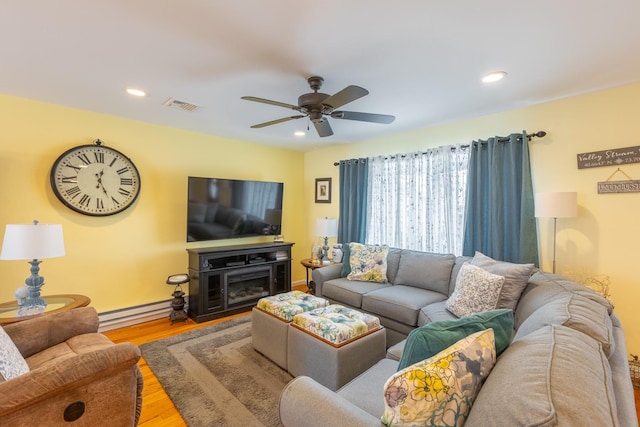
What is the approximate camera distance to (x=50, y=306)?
7.34 feet

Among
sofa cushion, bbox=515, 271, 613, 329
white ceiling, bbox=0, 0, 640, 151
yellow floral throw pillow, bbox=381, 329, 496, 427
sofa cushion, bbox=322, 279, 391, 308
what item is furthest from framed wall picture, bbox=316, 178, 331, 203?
yellow floral throw pillow, bbox=381, 329, 496, 427

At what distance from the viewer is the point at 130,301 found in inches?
136

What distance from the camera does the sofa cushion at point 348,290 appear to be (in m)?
3.11

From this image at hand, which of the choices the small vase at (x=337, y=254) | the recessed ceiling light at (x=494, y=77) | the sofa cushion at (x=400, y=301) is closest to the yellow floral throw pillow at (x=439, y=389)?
the sofa cushion at (x=400, y=301)

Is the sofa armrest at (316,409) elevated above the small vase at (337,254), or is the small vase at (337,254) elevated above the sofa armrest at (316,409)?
the small vase at (337,254)

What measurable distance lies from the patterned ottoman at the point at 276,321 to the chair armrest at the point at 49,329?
1.28 m

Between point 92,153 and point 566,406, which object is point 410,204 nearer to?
→ point 566,406

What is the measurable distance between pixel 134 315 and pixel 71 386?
2.55 m

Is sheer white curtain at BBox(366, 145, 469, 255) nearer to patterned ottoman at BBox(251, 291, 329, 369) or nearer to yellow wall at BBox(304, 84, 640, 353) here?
yellow wall at BBox(304, 84, 640, 353)

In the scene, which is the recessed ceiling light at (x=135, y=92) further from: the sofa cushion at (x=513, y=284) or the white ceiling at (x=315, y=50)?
the sofa cushion at (x=513, y=284)

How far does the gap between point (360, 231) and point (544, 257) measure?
222 cm

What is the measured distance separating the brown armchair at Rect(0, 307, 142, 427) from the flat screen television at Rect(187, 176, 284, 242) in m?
2.02

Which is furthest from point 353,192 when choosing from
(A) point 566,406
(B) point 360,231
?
(A) point 566,406

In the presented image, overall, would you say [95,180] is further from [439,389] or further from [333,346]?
[439,389]
